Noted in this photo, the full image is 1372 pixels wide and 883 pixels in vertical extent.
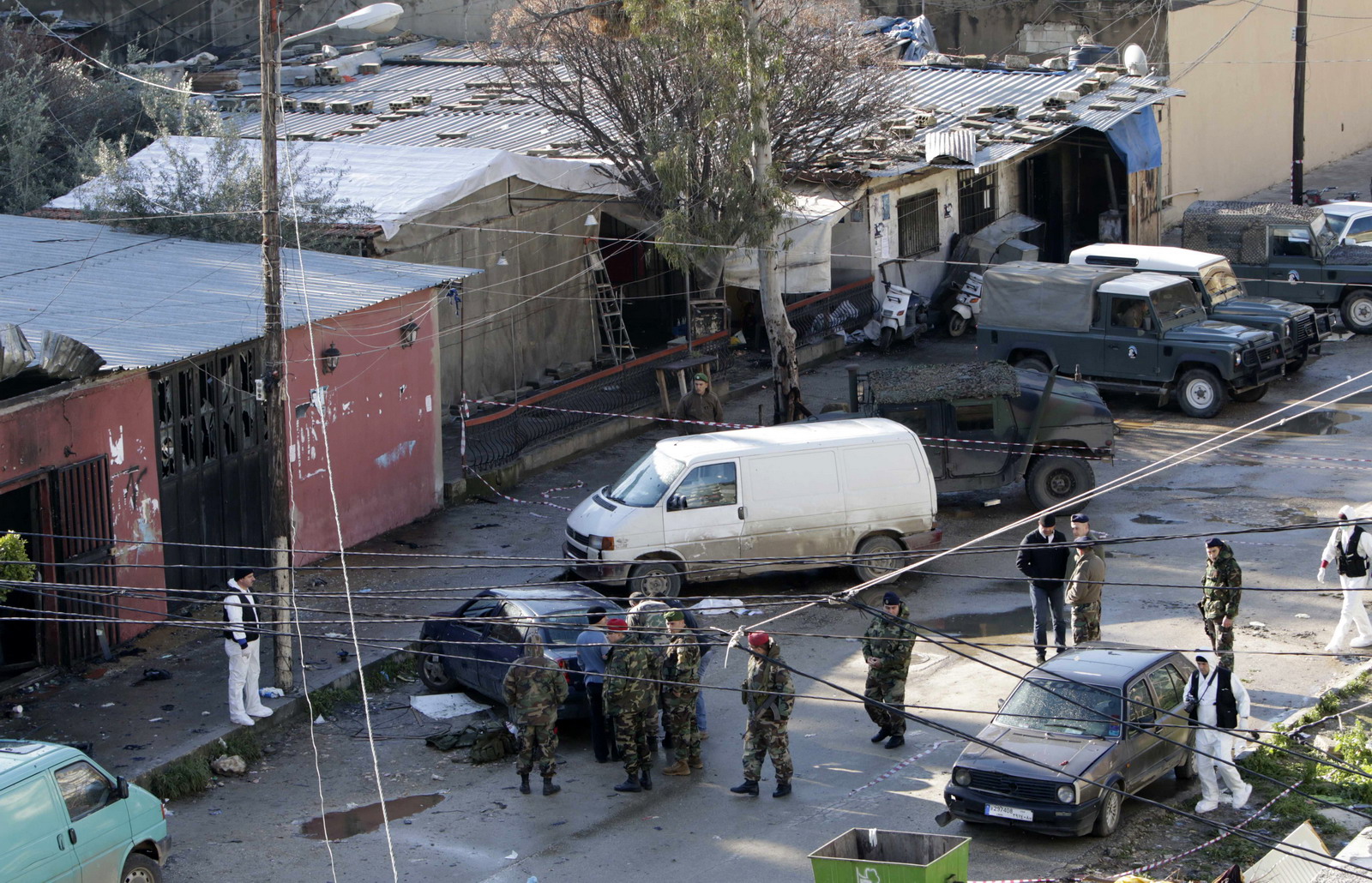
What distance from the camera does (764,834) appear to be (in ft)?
36.8

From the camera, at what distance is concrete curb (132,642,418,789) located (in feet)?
40.0

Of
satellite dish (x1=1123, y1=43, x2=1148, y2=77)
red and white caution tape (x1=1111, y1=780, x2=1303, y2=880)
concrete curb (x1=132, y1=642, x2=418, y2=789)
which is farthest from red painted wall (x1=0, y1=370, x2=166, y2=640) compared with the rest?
satellite dish (x1=1123, y1=43, x2=1148, y2=77)

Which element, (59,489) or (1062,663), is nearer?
(1062,663)

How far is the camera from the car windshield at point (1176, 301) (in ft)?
74.4

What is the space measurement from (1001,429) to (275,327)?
8871 millimetres

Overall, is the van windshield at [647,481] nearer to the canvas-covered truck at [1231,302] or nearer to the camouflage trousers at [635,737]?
the camouflage trousers at [635,737]

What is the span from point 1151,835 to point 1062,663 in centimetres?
151

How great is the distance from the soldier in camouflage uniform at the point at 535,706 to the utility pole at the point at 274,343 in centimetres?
251

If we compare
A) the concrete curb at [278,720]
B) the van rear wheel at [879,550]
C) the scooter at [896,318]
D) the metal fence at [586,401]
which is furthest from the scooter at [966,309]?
the concrete curb at [278,720]

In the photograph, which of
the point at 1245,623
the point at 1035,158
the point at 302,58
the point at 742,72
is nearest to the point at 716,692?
the point at 1245,623

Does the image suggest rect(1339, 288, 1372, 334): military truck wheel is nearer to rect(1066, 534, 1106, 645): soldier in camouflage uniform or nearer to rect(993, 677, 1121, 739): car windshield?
rect(1066, 534, 1106, 645): soldier in camouflage uniform

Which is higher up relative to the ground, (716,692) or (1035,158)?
(1035,158)

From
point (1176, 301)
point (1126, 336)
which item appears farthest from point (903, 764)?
Answer: point (1176, 301)

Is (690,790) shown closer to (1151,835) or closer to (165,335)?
(1151,835)
